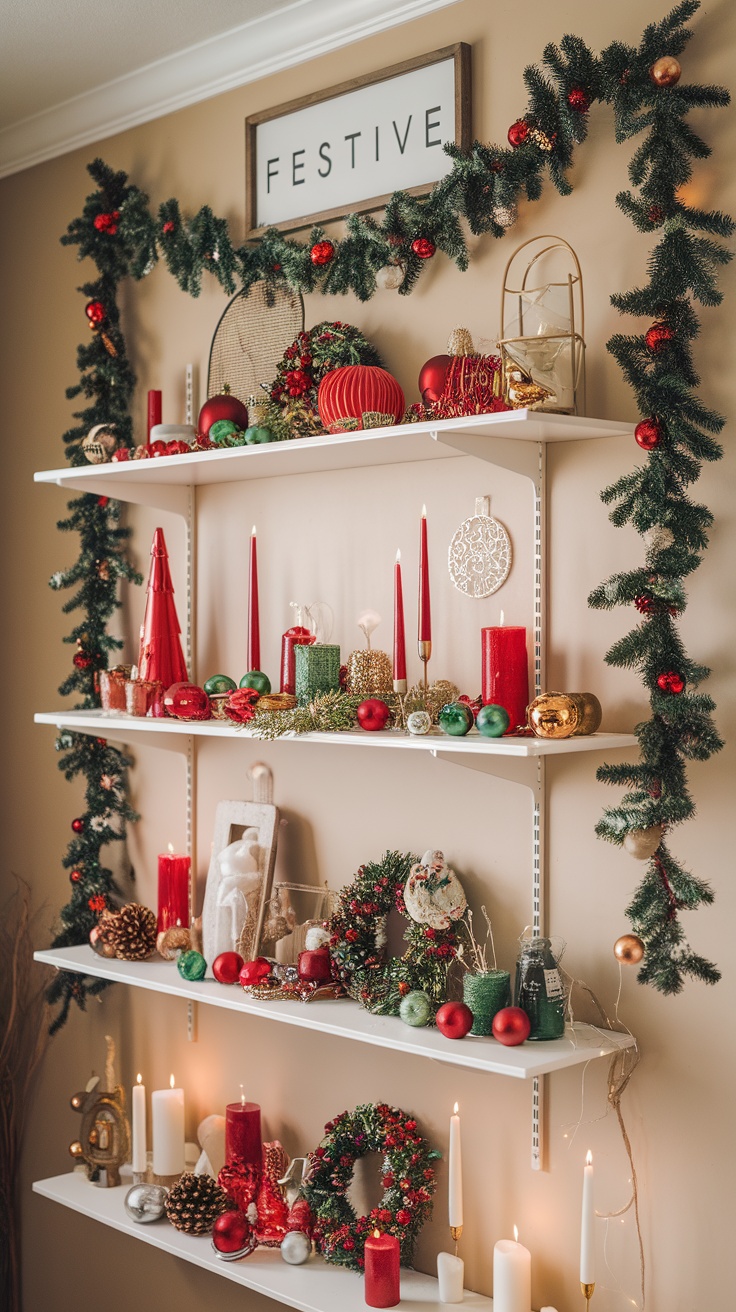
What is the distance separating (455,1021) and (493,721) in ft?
1.53

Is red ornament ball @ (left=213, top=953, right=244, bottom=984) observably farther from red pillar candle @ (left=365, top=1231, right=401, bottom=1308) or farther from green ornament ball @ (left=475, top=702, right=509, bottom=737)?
green ornament ball @ (left=475, top=702, right=509, bottom=737)

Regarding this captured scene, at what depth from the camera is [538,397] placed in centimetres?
188

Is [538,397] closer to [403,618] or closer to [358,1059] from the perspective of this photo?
[403,618]

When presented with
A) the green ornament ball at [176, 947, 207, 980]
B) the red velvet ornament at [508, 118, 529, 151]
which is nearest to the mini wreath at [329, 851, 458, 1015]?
the green ornament ball at [176, 947, 207, 980]

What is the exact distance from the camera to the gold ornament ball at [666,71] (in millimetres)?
1796

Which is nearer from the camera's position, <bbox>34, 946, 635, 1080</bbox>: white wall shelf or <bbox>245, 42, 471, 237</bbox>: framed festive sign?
<bbox>34, 946, 635, 1080</bbox>: white wall shelf

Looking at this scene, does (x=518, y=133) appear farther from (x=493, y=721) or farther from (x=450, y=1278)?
(x=450, y=1278)

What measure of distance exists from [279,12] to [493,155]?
2.08ft

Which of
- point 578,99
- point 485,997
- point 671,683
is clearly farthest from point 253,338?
point 485,997

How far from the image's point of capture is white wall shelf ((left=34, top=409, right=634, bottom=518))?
1890 millimetres

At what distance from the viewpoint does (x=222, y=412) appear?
2363mm

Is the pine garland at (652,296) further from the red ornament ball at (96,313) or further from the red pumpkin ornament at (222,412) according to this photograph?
the red ornament ball at (96,313)

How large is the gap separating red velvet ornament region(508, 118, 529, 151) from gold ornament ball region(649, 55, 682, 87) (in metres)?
0.22

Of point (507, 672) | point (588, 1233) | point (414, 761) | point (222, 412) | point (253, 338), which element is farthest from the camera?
point (253, 338)
